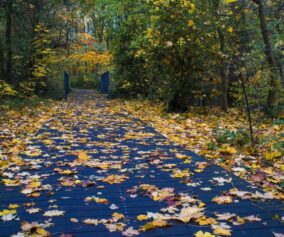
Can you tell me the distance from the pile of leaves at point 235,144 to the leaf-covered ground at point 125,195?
1.09 ft

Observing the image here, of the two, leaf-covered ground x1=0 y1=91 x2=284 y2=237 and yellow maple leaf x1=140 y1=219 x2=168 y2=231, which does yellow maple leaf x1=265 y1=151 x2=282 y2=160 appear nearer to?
leaf-covered ground x1=0 y1=91 x2=284 y2=237

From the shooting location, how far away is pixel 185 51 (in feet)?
43.1

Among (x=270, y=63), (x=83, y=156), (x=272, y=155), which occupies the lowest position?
(x=83, y=156)

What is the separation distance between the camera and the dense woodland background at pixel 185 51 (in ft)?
38.2

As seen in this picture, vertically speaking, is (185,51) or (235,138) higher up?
(185,51)

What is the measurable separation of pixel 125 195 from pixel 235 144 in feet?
11.8

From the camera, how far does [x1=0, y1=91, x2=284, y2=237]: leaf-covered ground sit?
3.89 meters

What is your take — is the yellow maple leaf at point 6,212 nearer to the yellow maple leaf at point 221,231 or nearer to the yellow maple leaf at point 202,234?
the yellow maple leaf at point 202,234

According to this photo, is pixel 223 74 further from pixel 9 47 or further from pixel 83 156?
pixel 83 156

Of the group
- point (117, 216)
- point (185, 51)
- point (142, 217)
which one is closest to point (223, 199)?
point (142, 217)

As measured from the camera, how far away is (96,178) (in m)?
5.60

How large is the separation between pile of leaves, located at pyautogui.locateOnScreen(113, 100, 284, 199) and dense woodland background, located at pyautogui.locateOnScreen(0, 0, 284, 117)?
0.98m

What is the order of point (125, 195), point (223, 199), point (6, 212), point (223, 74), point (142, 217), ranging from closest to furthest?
1. point (142, 217)
2. point (6, 212)
3. point (223, 199)
4. point (125, 195)
5. point (223, 74)

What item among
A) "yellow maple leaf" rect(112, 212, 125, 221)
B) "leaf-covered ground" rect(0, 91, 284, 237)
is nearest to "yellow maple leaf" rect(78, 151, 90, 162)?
"leaf-covered ground" rect(0, 91, 284, 237)
